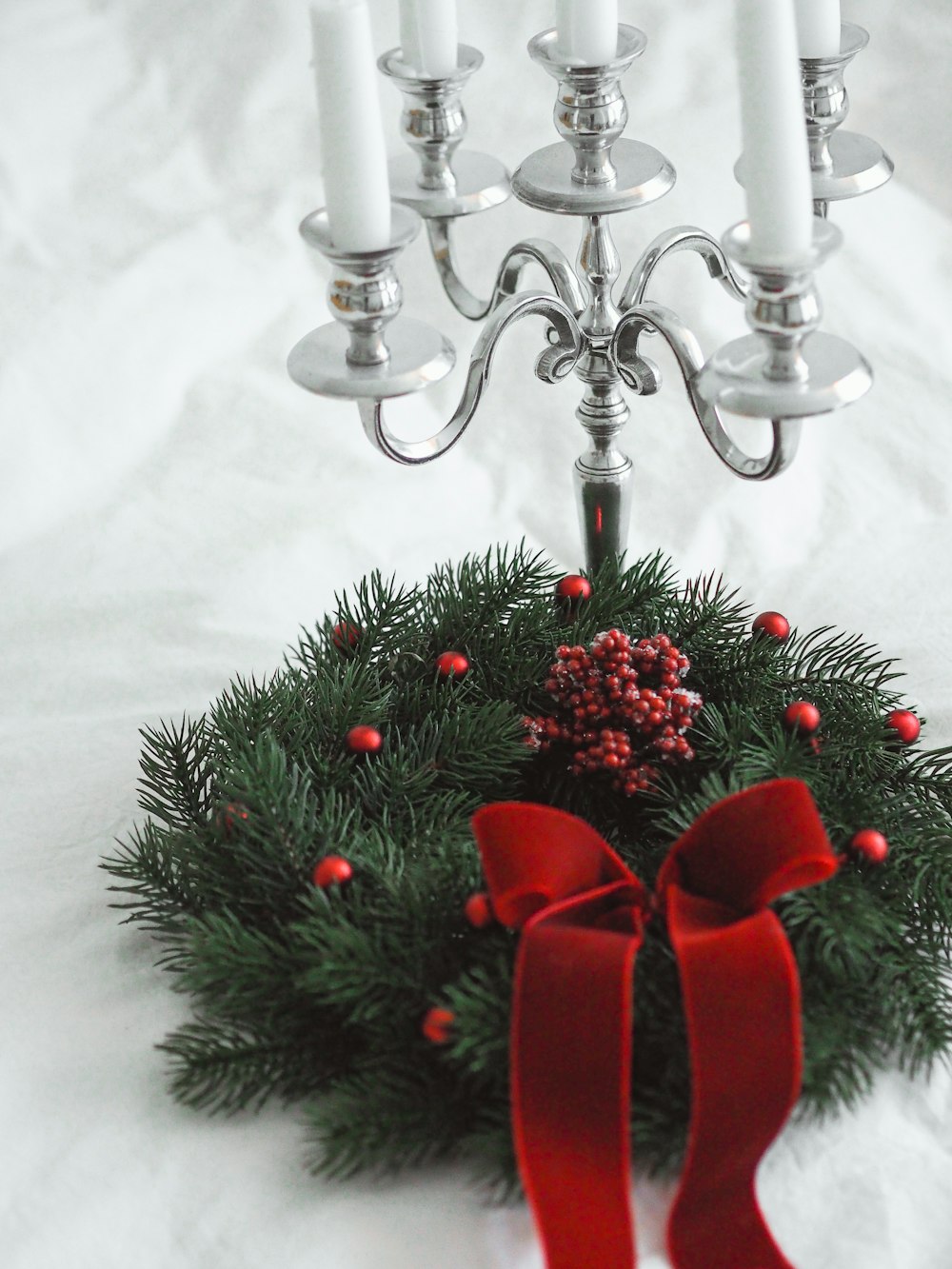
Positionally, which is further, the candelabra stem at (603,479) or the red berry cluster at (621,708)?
the candelabra stem at (603,479)

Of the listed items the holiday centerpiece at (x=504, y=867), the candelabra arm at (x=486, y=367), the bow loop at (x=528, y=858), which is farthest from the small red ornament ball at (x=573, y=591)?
the bow loop at (x=528, y=858)

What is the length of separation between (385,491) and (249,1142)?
0.63m

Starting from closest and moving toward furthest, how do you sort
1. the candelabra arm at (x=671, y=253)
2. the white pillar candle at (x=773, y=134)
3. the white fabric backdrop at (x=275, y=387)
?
the white pillar candle at (x=773, y=134)
the candelabra arm at (x=671, y=253)
the white fabric backdrop at (x=275, y=387)

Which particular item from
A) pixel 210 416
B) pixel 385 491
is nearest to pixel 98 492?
pixel 210 416

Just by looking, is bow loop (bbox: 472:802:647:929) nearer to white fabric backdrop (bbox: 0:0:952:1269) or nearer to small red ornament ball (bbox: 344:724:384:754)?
small red ornament ball (bbox: 344:724:384:754)

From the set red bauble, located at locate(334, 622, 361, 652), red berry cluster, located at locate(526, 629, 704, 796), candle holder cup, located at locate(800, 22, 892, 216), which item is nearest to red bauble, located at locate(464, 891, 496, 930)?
red berry cluster, located at locate(526, 629, 704, 796)

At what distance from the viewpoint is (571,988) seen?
1.76ft

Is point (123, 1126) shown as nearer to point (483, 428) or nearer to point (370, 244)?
point (370, 244)

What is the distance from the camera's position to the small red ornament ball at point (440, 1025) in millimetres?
549

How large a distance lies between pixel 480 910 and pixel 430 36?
1.27ft

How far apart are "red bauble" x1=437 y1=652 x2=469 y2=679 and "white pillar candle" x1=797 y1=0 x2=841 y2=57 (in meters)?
0.32

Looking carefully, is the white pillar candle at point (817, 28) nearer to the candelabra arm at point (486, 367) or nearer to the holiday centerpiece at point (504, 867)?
the candelabra arm at point (486, 367)

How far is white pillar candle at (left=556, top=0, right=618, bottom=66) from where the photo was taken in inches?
25.9

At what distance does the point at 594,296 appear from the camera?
76 cm
